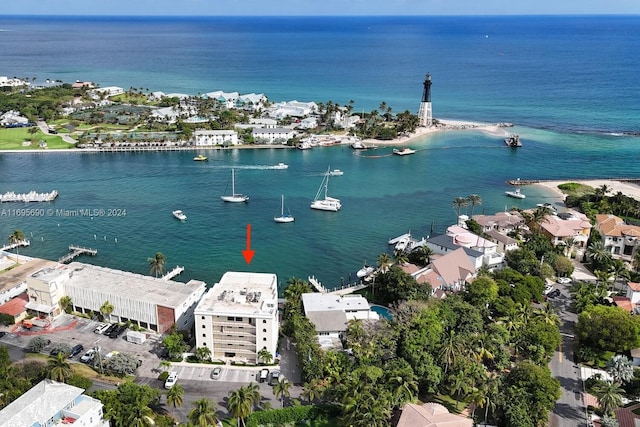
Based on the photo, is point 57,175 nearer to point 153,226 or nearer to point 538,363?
point 153,226

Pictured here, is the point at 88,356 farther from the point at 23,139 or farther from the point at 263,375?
the point at 23,139

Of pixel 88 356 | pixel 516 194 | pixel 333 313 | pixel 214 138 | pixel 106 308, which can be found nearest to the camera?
pixel 88 356

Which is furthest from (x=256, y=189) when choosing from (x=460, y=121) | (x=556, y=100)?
(x=556, y=100)

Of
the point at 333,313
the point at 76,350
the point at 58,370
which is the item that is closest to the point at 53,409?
the point at 58,370

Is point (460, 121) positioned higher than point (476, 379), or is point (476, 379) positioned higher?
point (460, 121)

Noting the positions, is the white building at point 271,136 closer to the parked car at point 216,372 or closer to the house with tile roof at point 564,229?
the house with tile roof at point 564,229

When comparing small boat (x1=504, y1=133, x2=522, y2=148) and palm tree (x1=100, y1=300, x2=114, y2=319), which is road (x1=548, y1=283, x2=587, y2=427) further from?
small boat (x1=504, y1=133, x2=522, y2=148)

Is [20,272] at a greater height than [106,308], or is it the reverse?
[20,272]

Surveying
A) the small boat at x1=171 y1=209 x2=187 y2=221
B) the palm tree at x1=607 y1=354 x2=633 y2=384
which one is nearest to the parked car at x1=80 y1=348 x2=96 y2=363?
the small boat at x1=171 y1=209 x2=187 y2=221
